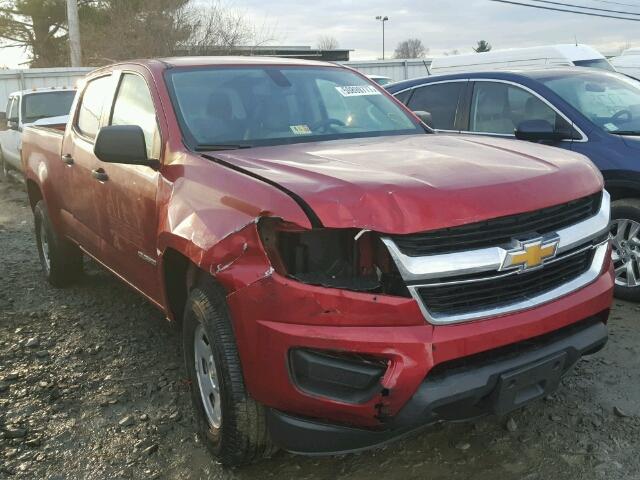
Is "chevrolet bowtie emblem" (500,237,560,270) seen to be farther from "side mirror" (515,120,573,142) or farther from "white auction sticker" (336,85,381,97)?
"side mirror" (515,120,573,142)

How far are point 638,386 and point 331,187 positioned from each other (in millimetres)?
2231

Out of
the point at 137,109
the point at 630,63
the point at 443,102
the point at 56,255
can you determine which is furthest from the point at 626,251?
the point at 630,63

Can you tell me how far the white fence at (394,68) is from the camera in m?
22.7

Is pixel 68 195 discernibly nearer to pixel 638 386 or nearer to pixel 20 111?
pixel 638 386

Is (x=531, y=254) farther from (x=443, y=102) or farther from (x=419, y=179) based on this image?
(x=443, y=102)

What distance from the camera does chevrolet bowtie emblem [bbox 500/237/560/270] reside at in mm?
2389

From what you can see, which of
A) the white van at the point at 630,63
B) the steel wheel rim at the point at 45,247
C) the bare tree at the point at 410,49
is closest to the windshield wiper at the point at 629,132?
the steel wheel rim at the point at 45,247

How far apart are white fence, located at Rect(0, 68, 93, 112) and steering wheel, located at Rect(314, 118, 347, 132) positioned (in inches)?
702

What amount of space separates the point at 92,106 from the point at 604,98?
13.1ft

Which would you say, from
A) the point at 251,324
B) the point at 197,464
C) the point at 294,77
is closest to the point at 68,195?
the point at 294,77

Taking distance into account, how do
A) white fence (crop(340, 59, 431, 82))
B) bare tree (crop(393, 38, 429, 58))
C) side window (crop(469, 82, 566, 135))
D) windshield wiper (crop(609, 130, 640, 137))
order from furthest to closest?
bare tree (crop(393, 38, 429, 58)) → white fence (crop(340, 59, 431, 82)) → side window (crop(469, 82, 566, 135)) → windshield wiper (crop(609, 130, 640, 137))

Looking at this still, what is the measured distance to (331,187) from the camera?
235cm

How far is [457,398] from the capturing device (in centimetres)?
228

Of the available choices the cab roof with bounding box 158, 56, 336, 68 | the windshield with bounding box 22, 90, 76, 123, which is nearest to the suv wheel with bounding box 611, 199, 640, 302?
the cab roof with bounding box 158, 56, 336, 68
